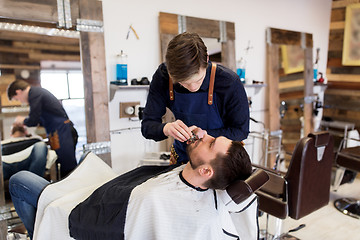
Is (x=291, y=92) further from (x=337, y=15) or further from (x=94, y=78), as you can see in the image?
(x=94, y=78)

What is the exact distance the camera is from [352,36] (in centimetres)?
359

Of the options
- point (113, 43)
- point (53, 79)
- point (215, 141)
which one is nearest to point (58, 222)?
point (215, 141)

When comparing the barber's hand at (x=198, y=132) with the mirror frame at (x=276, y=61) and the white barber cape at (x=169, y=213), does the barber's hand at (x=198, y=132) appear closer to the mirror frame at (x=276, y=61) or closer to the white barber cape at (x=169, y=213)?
the white barber cape at (x=169, y=213)

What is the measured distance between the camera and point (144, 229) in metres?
1.18

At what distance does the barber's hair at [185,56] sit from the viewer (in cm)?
107

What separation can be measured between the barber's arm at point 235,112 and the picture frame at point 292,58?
231 centimetres

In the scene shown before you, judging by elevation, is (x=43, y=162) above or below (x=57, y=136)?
below

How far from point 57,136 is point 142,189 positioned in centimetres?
125

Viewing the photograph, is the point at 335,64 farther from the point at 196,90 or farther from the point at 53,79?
the point at 53,79

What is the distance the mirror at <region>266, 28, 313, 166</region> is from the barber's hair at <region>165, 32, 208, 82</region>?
7.77 feet

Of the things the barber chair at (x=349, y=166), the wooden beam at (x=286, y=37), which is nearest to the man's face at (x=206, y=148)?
the barber chair at (x=349, y=166)

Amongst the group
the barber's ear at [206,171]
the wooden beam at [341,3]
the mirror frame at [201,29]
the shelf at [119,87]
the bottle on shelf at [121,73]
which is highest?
the wooden beam at [341,3]

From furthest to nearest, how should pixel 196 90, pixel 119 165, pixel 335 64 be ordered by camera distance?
pixel 335 64 → pixel 119 165 → pixel 196 90

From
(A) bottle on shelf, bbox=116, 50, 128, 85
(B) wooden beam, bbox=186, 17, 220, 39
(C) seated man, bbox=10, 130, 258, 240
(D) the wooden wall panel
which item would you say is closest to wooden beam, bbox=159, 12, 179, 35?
(B) wooden beam, bbox=186, 17, 220, 39
